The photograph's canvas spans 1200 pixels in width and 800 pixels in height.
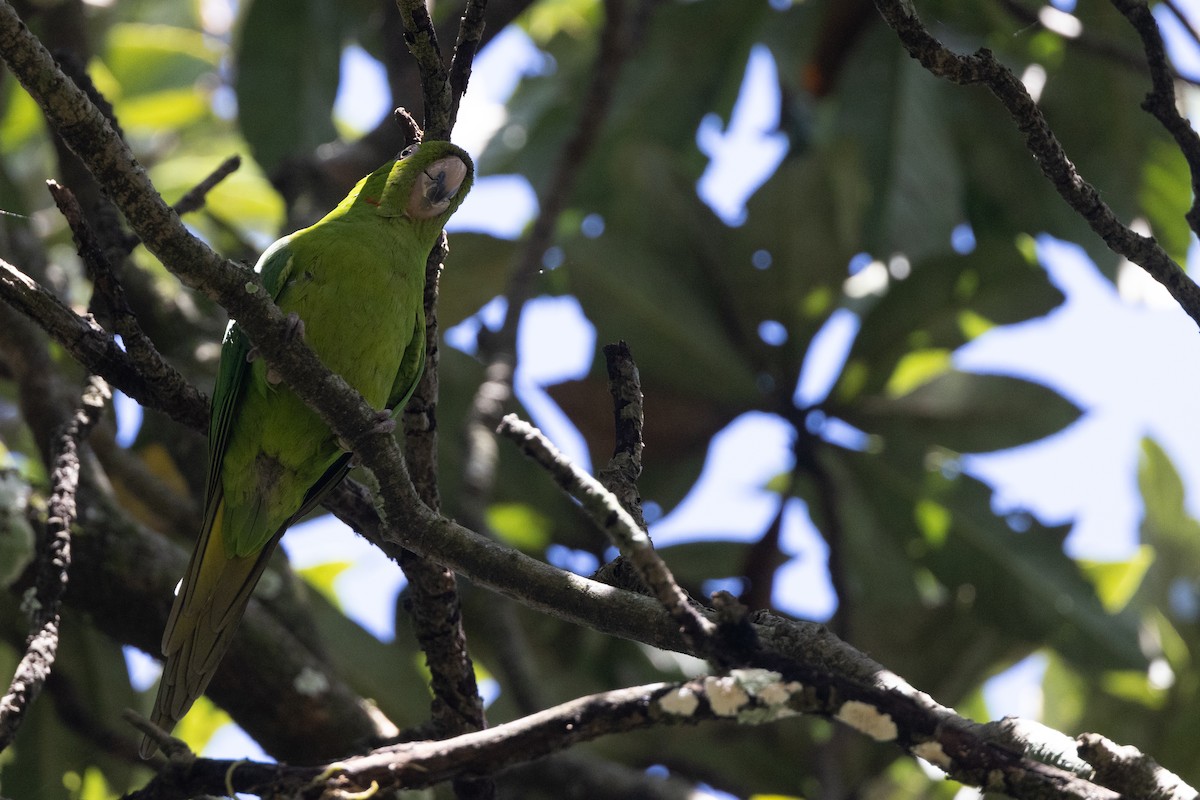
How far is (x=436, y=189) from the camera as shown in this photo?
3.48 meters

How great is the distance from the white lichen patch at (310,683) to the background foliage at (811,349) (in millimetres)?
913

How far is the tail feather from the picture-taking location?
112 inches

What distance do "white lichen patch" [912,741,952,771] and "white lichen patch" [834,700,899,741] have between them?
0.05 meters

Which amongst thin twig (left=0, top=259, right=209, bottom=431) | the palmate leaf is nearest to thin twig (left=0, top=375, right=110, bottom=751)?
thin twig (left=0, top=259, right=209, bottom=431)

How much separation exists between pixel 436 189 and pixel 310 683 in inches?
60.5

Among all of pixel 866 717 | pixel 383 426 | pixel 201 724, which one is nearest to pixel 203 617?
pixel 383 426

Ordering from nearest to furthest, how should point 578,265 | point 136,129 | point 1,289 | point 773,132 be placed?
point 1,289 → point 578,265 → point 773,132 → point 136,129

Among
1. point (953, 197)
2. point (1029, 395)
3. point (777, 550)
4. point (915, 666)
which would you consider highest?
point (953, 197)

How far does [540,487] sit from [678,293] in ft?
3.59

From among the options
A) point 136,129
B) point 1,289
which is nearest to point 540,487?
point 1,289

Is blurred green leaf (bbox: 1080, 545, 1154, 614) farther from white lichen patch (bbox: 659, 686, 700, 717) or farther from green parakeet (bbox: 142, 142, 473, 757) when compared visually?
white lichen patch (bbox: 659, 686, 700, 717)

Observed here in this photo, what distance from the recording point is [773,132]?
6.39m

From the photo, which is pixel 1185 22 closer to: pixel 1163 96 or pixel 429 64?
pixel 1163 96

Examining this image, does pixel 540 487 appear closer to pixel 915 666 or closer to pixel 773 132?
pixel 915 666
